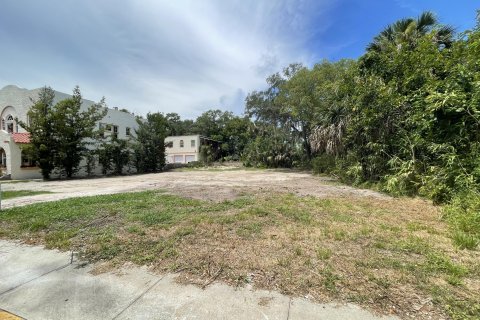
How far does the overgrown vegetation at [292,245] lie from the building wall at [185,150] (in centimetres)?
2975

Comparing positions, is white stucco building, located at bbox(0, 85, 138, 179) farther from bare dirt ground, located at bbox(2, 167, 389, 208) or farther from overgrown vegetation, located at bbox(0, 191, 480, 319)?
overgrown vegetation, located at bbox(0, 191, 480, 319)

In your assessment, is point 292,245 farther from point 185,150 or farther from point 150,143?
point 185,150

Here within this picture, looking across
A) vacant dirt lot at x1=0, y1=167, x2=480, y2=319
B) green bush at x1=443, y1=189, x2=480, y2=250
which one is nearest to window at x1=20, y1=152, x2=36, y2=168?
vacant dirt lot at x1=0, y1=167, x2=480, y2=319

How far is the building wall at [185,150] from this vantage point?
36188mm

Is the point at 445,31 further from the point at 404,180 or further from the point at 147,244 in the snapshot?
the point at 147,244

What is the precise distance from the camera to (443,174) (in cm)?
664

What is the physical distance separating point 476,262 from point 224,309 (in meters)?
3.25

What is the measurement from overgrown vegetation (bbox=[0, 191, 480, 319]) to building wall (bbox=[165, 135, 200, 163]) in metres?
29.7

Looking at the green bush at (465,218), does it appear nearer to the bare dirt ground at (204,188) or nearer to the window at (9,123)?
the bare dirt ground at (204,188)

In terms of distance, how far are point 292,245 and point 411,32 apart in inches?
482

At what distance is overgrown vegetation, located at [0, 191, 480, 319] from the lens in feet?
8.44

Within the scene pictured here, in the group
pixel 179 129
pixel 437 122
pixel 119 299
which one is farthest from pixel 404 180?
pixel 179 129

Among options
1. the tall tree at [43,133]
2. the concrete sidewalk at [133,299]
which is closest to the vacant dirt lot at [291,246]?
the concrete sidewalk at [133,299]

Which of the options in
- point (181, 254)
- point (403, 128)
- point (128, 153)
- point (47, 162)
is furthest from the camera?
point (128, 153)
